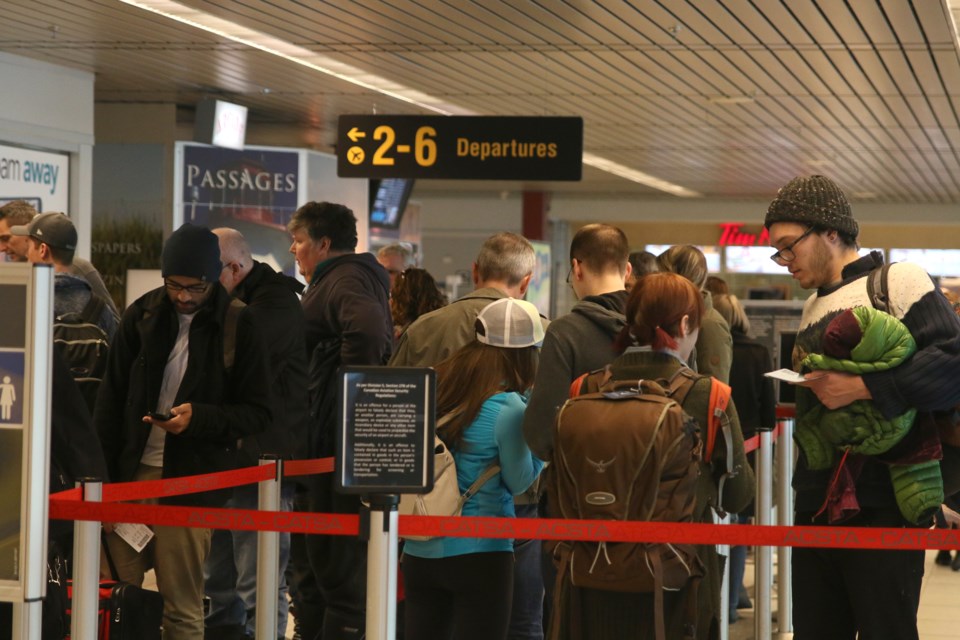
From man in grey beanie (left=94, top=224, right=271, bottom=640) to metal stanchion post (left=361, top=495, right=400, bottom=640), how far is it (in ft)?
4.12

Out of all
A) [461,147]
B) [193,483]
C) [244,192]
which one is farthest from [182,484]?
[244,192]

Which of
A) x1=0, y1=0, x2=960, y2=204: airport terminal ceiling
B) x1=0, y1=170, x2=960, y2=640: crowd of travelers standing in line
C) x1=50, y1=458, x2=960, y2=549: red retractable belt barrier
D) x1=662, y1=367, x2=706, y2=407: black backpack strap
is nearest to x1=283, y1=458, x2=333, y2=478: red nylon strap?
x1=0, y1=170, x2=960, y2=640: crowd of travelers standing in line

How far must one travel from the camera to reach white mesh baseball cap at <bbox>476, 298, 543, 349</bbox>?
3.59m

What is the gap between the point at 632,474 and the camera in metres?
3.01

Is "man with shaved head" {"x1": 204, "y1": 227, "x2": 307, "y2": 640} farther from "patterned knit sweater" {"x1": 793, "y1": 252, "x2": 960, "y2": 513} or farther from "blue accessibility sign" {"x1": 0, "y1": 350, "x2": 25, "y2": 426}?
"patterned knit sweater" {"x1": 793, "y1": 252, "x2": 960, "y2": 513}

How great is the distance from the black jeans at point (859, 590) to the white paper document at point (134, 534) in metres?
1.99

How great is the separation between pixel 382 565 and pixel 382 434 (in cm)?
32

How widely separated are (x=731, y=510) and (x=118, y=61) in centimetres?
820

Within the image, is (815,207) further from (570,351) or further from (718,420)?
(570,351)

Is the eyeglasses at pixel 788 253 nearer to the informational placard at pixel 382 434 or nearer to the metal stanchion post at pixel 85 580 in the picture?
the informational placard at pixel 382 434

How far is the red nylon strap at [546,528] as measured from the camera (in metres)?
3.02

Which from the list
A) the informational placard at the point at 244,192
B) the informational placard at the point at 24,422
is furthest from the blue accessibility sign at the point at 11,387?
the informational placard at the point at 244,192

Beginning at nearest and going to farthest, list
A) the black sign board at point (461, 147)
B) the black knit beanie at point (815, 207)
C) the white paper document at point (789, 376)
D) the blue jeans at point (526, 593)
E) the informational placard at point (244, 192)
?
the white paper document at point (789, 376)
the black knit beanie at point (815, 207)
the blue jeans at point (526, 593)
the black sign board at point (461, 147)
the informational placard at point (244, 192)

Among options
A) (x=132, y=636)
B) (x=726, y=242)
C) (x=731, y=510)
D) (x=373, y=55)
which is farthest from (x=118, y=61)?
(x=726, y=242)
